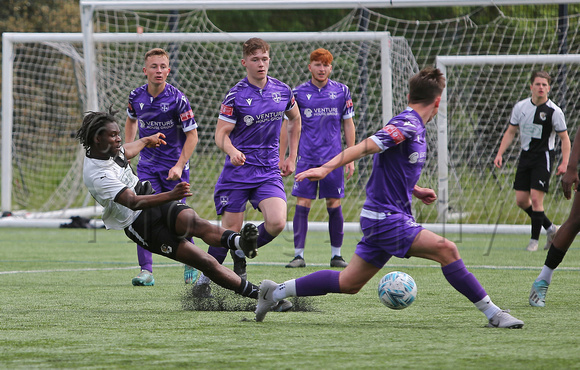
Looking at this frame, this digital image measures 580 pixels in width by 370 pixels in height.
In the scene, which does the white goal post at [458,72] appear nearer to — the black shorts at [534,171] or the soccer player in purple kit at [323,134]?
the black shorts at [534,171]

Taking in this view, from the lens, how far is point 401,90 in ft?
39.4

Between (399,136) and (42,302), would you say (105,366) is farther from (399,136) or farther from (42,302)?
(42,302)

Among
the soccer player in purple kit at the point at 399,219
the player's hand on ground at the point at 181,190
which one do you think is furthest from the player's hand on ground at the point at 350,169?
the player's hand on ground at the point at 181,190

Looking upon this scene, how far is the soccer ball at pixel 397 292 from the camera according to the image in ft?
15.9

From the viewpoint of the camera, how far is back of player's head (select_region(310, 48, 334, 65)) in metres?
8.52

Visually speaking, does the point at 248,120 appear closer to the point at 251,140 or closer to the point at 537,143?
the point at 251,140

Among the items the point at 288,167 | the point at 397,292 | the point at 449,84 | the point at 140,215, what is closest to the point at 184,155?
the point at 288,167

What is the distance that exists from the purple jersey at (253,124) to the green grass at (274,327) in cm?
112

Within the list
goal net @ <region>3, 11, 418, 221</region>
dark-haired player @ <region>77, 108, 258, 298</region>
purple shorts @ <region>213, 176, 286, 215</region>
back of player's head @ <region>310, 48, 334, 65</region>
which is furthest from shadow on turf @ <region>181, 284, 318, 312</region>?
goal net @ <region>3, 11, 418, 221</region>

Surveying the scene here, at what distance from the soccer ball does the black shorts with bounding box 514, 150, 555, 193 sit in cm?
520

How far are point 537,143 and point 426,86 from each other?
5438 millimetres

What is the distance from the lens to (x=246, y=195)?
251 inches

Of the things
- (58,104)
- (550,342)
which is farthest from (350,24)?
(550,342)

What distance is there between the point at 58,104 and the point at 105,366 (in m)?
12.3
